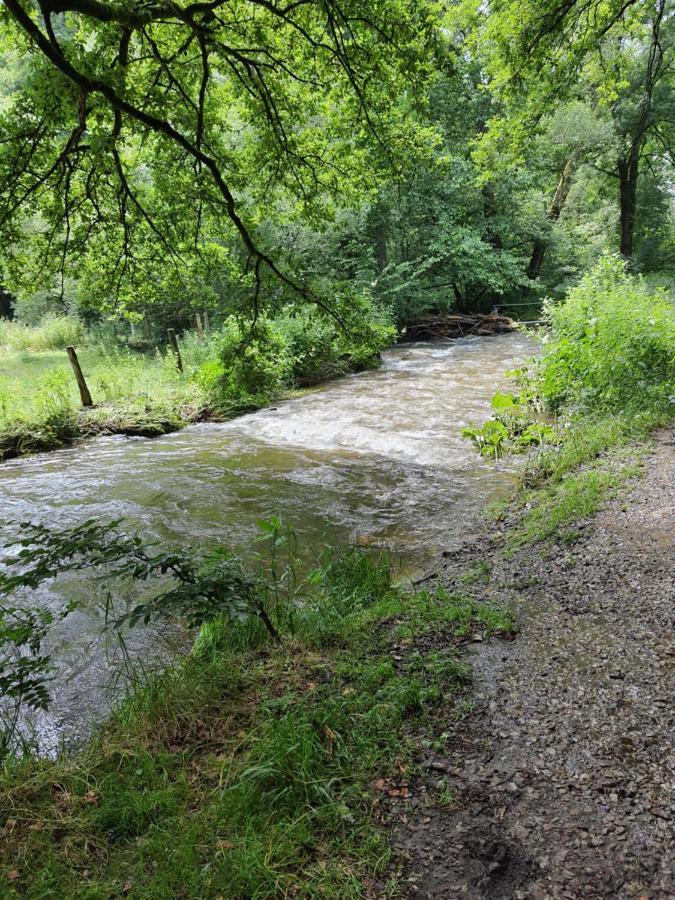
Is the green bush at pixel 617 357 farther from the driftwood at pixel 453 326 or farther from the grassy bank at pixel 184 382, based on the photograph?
the driftwood at pixel 453 326

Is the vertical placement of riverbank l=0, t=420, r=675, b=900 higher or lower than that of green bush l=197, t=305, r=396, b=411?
lower

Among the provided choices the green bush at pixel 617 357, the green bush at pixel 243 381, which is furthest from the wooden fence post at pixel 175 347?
the green bush at pixel 617 357

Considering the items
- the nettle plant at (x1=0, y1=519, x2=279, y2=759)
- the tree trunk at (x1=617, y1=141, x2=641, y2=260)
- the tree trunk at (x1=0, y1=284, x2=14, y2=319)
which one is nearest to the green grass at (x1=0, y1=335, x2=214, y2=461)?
the nettle plant at (x1=0, y1=519, x2=279, y2=759)

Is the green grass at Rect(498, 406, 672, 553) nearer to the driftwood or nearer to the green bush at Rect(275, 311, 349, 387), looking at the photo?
the green bush at Rect(275, 311, 349, 387)

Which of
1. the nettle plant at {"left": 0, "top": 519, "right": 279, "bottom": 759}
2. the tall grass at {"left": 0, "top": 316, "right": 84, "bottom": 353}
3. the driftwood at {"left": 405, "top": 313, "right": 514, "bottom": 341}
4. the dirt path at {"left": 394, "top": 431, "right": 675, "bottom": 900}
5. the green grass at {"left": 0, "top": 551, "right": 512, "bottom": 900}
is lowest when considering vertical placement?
the dirt path at {"left": 394, "top": 431, "right": 675, "bottom": 900}

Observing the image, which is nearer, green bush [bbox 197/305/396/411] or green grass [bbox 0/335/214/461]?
green bush [bbox 197/305/396/411]

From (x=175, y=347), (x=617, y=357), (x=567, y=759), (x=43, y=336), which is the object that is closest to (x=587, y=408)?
(x=617, y=357)

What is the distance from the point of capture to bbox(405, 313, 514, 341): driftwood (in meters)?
21.2

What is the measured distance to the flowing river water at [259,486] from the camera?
4.02 m

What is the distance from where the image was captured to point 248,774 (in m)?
2.22

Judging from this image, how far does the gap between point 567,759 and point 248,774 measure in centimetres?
145

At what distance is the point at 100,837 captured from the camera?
6.68 feet

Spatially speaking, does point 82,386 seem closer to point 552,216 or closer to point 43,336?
point 43,336

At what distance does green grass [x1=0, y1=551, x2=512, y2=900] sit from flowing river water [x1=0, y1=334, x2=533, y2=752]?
866 millimetres
